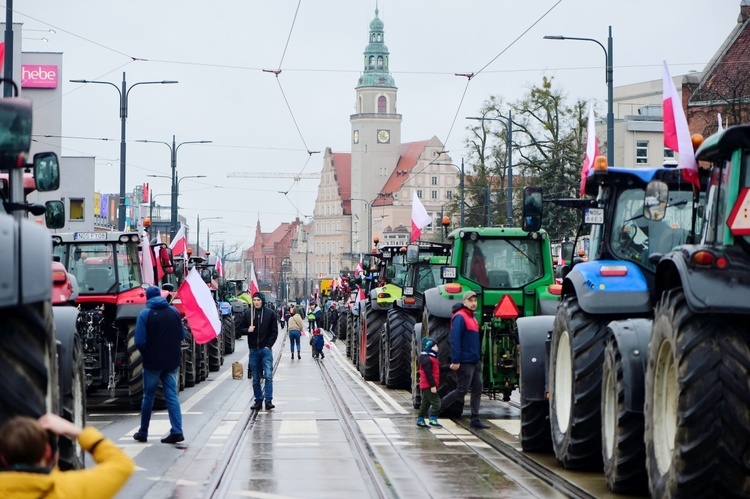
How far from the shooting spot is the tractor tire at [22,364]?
259 inches

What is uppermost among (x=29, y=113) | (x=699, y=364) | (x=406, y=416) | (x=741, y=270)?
(x=29, y=113)

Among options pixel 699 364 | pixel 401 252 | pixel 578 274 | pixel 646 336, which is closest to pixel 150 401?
pixel 578 274

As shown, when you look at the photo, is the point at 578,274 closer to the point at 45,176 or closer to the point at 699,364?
the point at 699,364

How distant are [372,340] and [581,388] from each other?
57.6 feet

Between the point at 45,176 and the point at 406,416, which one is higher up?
the point at 45,176

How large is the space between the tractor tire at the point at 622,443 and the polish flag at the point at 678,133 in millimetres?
1440

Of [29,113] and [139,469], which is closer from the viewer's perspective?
[29,113]

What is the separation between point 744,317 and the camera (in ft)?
30.0

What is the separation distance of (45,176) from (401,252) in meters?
20.8

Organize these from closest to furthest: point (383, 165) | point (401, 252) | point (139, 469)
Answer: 1. point (139, 469)
2. point (401, 252)
3. point (383, 165)

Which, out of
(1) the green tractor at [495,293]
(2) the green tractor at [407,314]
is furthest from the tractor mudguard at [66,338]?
(2) the green tractor at [407,314]

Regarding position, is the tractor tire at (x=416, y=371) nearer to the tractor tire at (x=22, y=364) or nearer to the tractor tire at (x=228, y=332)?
the tractor tire at (x=22, y=364)

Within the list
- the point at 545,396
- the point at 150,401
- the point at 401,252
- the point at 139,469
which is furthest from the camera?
the point at 401,252

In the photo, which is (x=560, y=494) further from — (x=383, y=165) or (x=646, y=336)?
(x=383, y=165)
